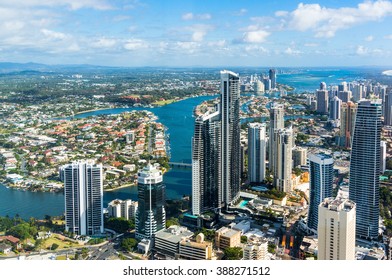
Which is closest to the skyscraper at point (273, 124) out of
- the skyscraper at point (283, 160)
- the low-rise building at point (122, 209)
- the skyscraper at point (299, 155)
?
the skyscraper at point (283, 160)

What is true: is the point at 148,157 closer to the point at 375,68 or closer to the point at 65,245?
the point at 65,245

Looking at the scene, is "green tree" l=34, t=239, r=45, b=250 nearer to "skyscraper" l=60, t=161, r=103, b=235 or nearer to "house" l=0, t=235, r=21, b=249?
"house" l=0, t=235, r=21, b=249

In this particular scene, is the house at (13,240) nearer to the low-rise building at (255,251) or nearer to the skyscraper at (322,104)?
the low-rise building at (255,251)

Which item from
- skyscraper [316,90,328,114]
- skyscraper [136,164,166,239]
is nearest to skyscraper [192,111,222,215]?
skyscraper [136,164,166,239]

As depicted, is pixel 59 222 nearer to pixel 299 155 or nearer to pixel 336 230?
pixel 336 230

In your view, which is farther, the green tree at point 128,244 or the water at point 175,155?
the water at point 175,155

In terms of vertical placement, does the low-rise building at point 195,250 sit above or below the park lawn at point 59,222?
above
